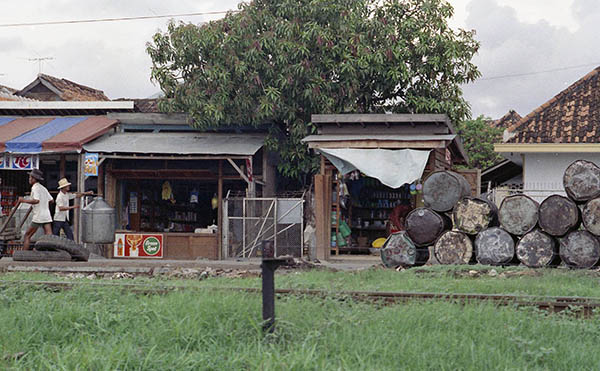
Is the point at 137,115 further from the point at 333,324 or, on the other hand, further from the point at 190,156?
the point at 333,324

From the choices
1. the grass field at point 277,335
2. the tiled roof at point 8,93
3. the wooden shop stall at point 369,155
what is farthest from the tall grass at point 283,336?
the tiled roof at point 8,93

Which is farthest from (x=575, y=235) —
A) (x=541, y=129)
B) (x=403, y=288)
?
(x=541, y=129)

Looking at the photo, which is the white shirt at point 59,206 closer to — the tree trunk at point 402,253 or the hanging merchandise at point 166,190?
the hanging merchandise at point 166,190

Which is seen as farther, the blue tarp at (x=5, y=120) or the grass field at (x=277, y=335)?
the blue tarp at (x=5, y=120)

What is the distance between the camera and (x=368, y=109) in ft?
66.1

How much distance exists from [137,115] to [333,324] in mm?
14850

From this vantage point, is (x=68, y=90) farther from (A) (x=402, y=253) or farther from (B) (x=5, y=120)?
(A) (x=402, y=253)

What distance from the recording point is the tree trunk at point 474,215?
41.6 ft

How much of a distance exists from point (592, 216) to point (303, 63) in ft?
29.5

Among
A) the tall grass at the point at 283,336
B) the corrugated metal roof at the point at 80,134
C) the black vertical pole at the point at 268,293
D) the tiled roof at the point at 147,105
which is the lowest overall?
the tall grass at the point at 283,336

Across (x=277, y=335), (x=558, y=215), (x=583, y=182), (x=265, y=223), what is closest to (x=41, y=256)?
(x=265, y=223)

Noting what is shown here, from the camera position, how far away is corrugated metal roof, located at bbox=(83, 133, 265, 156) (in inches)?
701

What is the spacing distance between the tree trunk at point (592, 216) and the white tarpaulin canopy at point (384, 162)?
3982mm

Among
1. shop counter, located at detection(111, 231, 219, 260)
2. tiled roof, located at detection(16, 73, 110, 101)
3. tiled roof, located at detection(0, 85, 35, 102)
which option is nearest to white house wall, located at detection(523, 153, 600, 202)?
shop counter, located at detection(111, 231, 219, 260)
